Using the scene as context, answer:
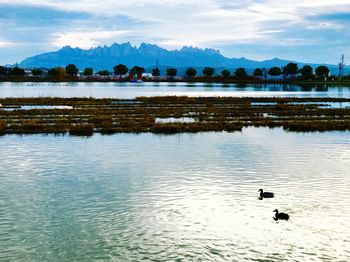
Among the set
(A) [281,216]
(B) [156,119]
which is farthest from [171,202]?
(B) [156,119]

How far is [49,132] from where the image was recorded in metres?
48.1

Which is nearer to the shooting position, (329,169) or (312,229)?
(312,229)

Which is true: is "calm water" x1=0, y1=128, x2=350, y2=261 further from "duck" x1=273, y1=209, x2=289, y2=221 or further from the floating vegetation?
the floating vegetation

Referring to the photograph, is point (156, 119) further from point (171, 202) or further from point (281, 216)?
point (281, 216)

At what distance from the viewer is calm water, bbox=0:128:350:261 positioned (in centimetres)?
1806

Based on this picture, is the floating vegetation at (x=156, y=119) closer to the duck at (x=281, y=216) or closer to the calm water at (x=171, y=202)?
the calm water at (x=171, y=202)

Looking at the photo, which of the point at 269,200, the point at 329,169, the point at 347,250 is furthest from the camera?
the point at 329,169

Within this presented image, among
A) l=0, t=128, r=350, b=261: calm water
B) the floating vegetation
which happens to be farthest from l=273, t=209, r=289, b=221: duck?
the floating vegetation

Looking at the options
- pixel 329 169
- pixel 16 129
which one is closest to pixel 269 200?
pixel 329 169

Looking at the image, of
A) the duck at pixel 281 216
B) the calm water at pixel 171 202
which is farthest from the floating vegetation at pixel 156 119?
the duck at pixel 281 216

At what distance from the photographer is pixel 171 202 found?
23719 mm

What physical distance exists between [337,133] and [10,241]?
38728mm

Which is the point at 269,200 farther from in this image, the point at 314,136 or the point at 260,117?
the point at 260,117

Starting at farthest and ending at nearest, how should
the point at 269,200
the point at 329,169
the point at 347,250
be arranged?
the point at 329,169, the point at 269,200, the point at 347,250
